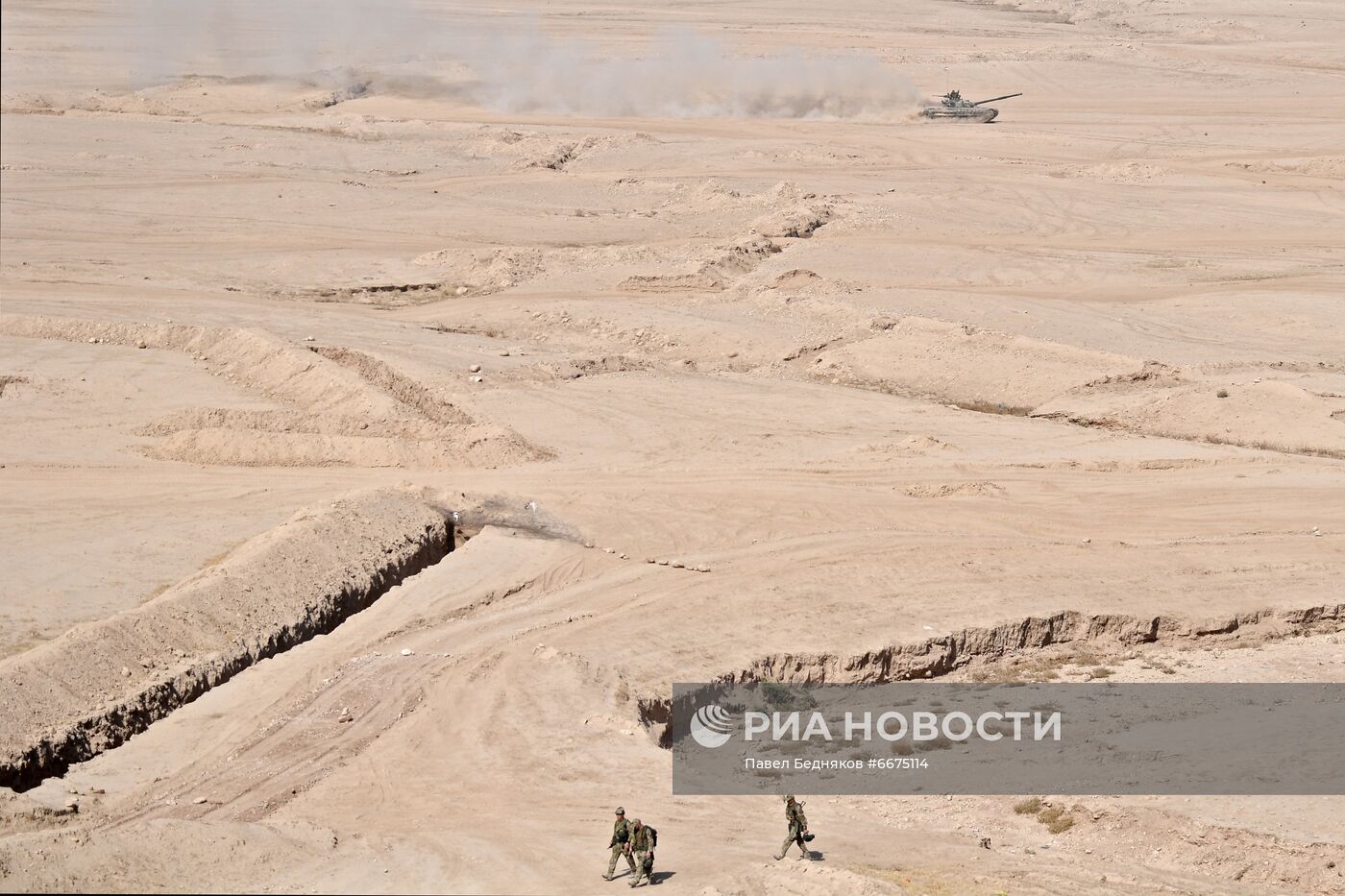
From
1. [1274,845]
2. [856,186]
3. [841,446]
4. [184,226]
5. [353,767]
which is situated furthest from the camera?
→ [856,186]

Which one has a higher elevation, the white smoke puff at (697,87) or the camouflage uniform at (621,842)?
the white smoke puff at (697,87)

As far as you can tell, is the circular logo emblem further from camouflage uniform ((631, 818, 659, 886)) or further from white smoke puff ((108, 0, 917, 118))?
white smoke puff ((108, 0, 917, 118))

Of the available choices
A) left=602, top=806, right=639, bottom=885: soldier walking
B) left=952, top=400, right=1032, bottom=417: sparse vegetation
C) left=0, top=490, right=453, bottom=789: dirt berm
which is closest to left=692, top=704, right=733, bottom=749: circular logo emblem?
left=602, top=806, right=639, bottom=885: soldier walking

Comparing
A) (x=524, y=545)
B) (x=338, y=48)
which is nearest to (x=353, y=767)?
(x=524, y=545)

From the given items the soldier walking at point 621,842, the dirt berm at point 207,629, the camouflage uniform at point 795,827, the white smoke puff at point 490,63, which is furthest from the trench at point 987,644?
the white smoke puff at point 490,63

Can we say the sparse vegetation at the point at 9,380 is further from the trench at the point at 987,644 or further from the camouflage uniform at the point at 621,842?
the camouflage uniform at the point at 621,842

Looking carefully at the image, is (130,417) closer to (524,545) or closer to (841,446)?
(524,545)

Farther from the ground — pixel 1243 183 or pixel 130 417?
pixel 1243 183
